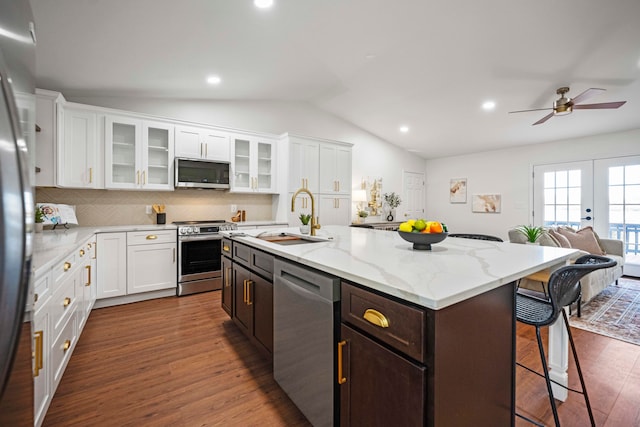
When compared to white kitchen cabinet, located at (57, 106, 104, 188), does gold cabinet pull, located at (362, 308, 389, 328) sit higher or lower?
lower

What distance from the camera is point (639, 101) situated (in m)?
3.90

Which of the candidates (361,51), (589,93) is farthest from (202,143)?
(589,93)

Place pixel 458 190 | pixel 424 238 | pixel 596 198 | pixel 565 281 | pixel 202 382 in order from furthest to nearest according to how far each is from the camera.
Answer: pixel 458 190, pixel 596 198, pixel 202 382, pixel 424 238, pixel 565 281

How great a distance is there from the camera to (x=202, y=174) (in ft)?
13.0

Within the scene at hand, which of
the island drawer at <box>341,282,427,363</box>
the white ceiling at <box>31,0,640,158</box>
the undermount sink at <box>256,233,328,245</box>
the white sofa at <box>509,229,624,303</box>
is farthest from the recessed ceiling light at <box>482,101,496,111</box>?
the island drawer at <box>341,282,427,363</box>

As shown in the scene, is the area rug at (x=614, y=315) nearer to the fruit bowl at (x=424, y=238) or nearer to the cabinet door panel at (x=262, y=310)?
the fruit bowl at (x=424, y=238)

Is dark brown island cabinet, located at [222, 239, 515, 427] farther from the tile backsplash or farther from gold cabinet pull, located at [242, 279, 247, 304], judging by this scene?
the tile backsplash

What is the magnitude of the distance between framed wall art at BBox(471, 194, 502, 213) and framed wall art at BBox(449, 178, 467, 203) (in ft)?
0.87

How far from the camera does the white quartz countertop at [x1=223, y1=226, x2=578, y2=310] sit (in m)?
0.93

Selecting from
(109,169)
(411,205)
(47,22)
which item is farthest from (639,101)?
(109,169)

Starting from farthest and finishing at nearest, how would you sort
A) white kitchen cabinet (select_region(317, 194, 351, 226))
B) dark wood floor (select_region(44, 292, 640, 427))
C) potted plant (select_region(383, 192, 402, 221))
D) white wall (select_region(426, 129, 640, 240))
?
potted plant (select_region(383, 192, 402, 221)) → white kitchen cabinet (select_region(317, 194, 351, 226)) → white wall (select_region(426, 129, 640, 240)) → dark wood floor (select_region(44, 292, 640, 427))

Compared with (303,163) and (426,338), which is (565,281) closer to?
(426,338)

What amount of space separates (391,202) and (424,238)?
5275mm

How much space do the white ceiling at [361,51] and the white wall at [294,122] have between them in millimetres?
177
